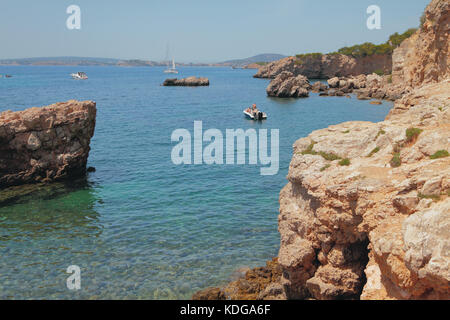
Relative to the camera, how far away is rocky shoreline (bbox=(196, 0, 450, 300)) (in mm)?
10180

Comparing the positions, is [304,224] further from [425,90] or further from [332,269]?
[425,90]

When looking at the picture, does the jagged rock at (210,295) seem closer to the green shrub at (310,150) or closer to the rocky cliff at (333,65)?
the green shrub at (310,150)

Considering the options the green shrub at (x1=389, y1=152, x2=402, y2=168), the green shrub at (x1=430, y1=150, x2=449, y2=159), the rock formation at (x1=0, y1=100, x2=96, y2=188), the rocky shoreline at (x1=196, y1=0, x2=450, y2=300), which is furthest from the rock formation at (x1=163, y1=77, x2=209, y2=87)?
the green shrub at (x1=430, y1=150, x2=449, y2=159)

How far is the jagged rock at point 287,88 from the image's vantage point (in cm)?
10056

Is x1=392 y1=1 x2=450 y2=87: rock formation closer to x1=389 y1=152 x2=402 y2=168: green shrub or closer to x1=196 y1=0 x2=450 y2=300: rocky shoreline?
x1=196 y1=0 x2=450 y2=300: rocky shoreline

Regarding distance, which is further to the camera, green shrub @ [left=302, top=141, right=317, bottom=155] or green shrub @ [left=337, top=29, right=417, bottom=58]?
green shrub @ [left=337, top=29, right=417, bottom=58]

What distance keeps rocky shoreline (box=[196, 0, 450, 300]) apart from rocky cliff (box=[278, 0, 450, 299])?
32mm

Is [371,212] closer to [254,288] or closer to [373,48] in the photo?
[254,288]

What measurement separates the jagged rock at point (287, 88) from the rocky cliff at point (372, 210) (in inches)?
3234

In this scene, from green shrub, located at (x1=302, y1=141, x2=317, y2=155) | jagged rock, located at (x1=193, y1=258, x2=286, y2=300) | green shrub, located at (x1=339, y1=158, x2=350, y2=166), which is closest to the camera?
green shrub, located at (x1=339, y1=158, x2=350, y2=166)

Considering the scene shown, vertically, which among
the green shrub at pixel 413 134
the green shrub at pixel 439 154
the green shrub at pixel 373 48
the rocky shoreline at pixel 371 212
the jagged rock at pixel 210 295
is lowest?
the jagged rock at pixel 210 295

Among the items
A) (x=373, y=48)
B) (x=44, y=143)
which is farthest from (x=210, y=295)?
(x=373, y=48)

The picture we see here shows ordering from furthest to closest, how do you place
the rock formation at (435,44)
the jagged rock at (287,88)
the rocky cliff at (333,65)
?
the rocky cliff at (333,65)
the jagged rock at (287,88)
the rock formation at (435,44)

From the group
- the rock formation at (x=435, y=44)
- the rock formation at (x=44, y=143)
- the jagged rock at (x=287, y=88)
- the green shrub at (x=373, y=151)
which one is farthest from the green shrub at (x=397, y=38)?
the green shrub at (x=373, y=151)
